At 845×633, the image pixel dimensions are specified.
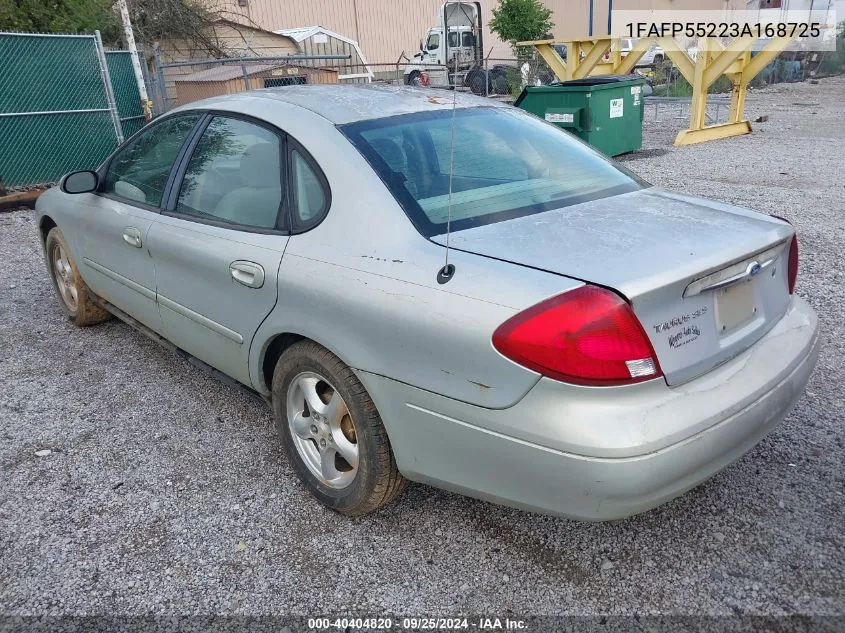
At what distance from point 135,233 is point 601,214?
7.89ft

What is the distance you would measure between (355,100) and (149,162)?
1.36 meters

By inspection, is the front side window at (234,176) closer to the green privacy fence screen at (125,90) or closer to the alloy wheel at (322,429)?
the alloy wheel at (322,429)

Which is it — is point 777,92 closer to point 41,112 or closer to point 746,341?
point 41,112

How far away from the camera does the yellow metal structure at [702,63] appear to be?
495 inches

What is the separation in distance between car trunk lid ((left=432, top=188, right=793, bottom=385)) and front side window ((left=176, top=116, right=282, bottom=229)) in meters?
0.95

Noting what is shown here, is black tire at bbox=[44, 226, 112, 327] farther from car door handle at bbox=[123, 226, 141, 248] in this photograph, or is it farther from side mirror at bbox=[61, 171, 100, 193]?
car door handle at bbox=[123, 226, 141, 248]

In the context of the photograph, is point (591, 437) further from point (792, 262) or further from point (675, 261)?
point (792, 262)

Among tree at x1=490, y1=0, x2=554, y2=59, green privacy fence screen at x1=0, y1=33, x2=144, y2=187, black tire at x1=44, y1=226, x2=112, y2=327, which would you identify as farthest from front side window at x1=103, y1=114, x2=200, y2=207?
tree at x1=490, y1=0, x2=554, y2=59

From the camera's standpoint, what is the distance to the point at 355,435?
254 centimetres

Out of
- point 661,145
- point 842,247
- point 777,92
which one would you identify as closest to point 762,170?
point 661,145

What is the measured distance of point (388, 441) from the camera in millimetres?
2381

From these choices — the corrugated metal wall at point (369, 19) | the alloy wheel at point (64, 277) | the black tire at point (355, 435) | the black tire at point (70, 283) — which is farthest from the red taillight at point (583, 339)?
the corrugated metal wall at point (369, 19)

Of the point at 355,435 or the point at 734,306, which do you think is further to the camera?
the point at 355,435

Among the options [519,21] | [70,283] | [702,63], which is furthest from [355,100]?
[519,21]
